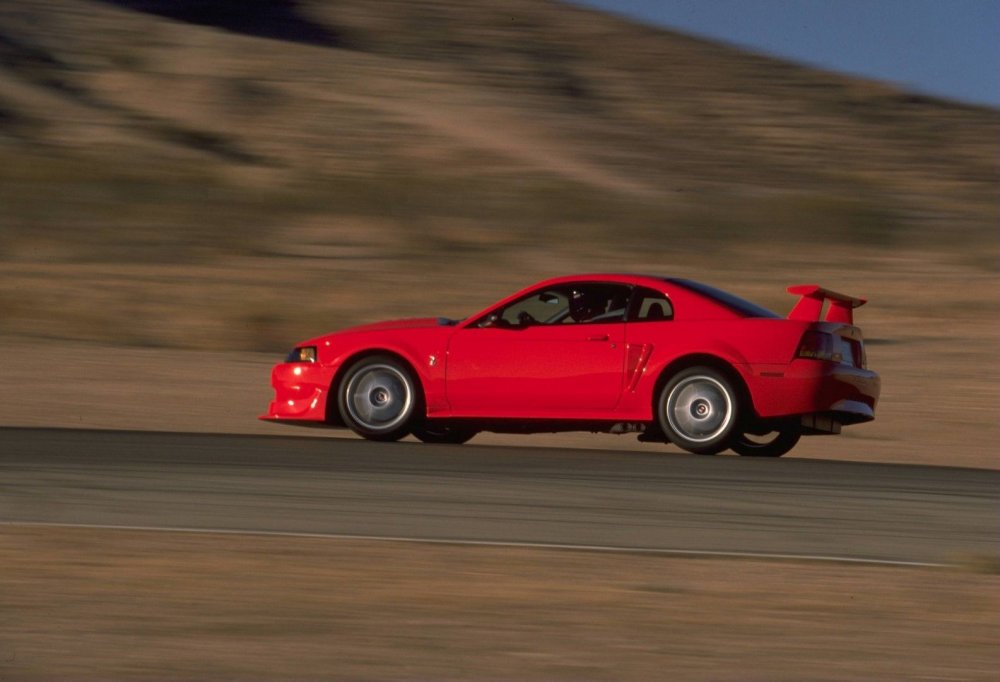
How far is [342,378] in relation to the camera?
11.8 metres

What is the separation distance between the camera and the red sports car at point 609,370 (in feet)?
35.6

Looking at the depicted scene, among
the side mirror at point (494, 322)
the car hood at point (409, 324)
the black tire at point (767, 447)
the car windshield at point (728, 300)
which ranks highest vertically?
the car windshield at point (728, 300)

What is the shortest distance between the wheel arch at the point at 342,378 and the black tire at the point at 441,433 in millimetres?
618

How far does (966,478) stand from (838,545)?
3196 millimetres

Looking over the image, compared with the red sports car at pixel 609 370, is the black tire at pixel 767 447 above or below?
below

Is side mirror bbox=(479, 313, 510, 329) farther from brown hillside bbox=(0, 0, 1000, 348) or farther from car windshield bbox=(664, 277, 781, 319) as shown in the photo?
brown hillside bbox=(0, 0, 1000, 348)

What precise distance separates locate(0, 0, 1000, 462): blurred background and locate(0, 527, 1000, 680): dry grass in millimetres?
8205

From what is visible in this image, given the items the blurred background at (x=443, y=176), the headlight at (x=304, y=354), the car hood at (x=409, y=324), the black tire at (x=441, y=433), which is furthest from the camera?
the blurred background at (x=443, y=176)

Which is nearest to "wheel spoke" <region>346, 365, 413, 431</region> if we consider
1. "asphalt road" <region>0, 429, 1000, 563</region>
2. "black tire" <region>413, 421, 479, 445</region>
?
"asphalt road" <region>0, 429, 1000, 563</region>

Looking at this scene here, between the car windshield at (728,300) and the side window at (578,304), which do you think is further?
the side window at (578,304)

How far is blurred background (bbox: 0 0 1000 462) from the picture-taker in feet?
77.3

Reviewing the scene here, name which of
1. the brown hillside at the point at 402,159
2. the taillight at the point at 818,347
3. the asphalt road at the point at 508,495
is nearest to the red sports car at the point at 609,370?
the taillight at the point at 818,347

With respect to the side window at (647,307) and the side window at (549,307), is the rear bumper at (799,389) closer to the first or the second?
the side window at (647,307)

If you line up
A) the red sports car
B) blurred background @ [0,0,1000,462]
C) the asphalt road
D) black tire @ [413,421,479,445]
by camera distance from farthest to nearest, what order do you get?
1. blurred background @ [0,0,1000,462]
2. black tire @ [413,421,479,445]
3. the red sports car
4. the asphalt road
